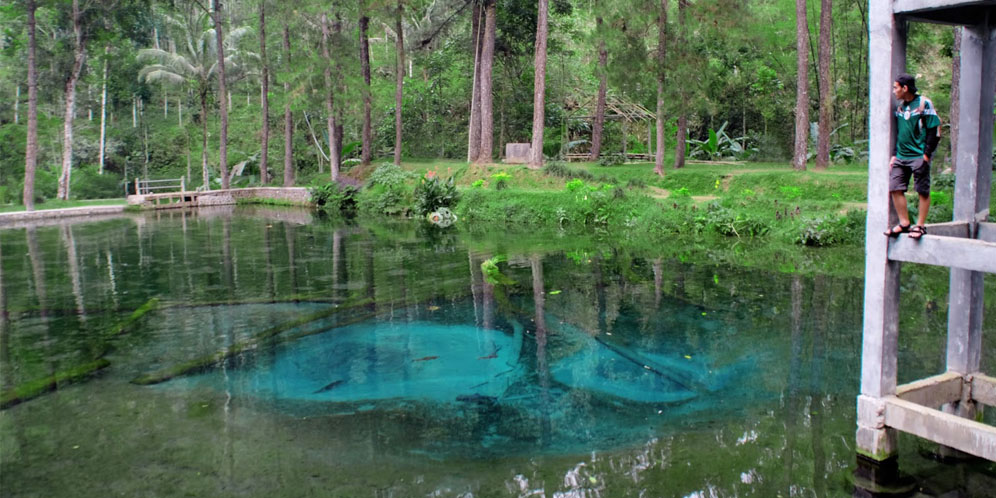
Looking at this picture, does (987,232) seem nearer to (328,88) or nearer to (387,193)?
(387,193)

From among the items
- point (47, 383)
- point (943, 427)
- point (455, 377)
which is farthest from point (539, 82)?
point (943, 427)

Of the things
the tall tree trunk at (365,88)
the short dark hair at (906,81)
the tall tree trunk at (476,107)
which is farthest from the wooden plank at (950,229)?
the tall tree trunk at (365,88)

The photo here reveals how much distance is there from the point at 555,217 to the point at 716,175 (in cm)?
490

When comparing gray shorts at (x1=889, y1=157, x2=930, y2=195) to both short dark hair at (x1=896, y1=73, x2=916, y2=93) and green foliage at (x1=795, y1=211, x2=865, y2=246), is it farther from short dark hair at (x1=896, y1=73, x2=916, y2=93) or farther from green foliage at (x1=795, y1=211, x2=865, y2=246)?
green foliage at (x1=795, y1=211, x2=865, y2=246)

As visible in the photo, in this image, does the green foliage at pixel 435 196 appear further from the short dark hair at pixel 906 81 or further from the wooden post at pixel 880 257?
the short dark hair at pixel 906 81

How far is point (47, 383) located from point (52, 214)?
22040 millimetres

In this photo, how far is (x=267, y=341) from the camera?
33.7 feet

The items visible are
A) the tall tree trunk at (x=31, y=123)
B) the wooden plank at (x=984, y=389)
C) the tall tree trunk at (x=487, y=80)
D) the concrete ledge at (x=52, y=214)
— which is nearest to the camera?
the wooden plank at (x=984, y=389)

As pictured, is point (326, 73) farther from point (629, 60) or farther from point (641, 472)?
point (641, 472)

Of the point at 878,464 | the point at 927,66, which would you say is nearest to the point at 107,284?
the point at 878,464

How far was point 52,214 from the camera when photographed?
27656 mm

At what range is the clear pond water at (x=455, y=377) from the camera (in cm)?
623

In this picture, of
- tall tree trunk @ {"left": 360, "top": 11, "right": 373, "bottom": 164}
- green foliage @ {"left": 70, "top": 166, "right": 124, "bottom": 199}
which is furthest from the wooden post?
green foliage @ {"left": 70, "top": 166, "right": 124, "bottom": 199}

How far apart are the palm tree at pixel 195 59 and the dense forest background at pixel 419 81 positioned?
0.47 ft
